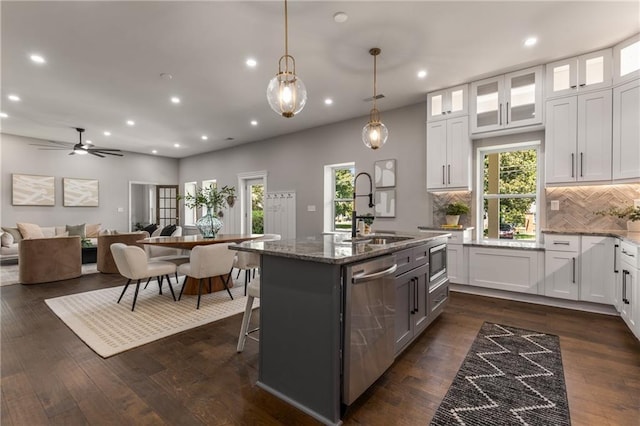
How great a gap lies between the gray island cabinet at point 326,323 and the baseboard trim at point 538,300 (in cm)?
265

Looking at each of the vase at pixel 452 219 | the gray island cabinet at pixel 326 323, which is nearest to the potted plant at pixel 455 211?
the vase at pixel 452 219

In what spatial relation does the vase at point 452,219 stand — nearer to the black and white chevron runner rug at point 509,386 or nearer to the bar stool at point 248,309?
the black and white chevron runner rug at point 509,386

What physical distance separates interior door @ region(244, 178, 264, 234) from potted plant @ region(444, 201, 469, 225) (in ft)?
15.9

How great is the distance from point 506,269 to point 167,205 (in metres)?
9.39

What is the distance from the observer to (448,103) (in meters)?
4.44

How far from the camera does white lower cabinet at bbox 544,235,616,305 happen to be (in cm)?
331

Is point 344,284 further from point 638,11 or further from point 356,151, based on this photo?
point 356,151

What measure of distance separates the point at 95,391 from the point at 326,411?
1523mm

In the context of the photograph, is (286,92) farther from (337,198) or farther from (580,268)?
(337,198)

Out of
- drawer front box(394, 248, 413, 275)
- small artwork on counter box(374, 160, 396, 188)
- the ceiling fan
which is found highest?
the ceiling fan

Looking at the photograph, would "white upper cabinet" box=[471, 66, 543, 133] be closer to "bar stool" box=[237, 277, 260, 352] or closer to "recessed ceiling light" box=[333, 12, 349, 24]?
"recessed ceiling light" box=[333, 12, 349, 24]

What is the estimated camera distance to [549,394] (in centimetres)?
191

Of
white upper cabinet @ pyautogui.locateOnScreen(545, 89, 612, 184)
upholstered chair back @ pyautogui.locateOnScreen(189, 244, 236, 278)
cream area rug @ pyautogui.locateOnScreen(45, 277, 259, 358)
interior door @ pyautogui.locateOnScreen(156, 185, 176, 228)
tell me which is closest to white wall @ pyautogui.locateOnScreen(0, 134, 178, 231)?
interior door @ pyautogui.locateOnScreen(156, 185, 176, 228)

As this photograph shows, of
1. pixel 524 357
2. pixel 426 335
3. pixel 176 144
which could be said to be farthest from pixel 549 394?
pixel 176 144
